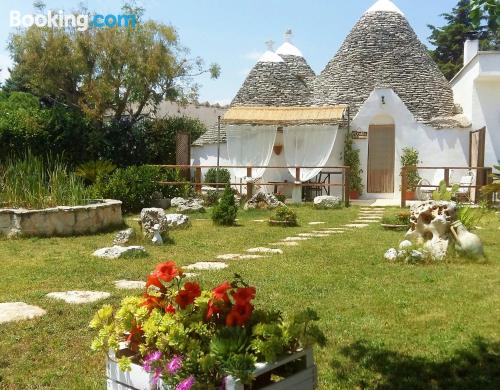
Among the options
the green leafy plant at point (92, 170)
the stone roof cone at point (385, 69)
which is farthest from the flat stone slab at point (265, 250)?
the stone roof cone at point (385, 69)

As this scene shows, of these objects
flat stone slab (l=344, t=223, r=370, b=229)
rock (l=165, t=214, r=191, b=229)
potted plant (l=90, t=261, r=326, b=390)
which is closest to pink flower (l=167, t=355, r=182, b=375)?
potted plant (l=90, t=261, r=326, b=390)

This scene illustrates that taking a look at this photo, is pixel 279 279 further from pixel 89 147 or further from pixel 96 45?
pixel 96 45

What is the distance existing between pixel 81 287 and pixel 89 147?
14437 millimetres

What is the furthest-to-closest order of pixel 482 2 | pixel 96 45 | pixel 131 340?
1. pixel 96 45
2. pixel 482 2
3. pixel 131 340

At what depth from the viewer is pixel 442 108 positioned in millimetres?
20234

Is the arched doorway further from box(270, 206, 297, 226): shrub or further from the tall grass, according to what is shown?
the tall grass

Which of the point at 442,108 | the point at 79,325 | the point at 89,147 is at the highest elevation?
the point at 442,108

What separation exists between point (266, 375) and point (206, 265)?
456 cm

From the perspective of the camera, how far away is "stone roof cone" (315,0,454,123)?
20.6m

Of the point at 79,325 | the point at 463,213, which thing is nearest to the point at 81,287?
the point at 79,325

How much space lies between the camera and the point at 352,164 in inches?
758

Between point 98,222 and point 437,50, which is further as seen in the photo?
point 437,50

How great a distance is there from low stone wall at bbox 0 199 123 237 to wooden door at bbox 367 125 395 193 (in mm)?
11404

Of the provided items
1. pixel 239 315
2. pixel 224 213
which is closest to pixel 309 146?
pixel 224 213
